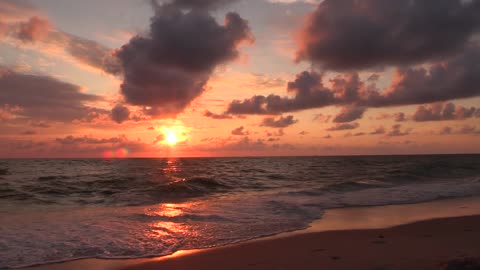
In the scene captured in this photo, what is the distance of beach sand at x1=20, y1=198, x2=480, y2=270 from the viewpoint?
710cm

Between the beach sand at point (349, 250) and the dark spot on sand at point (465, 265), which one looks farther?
the beach sand at point (349, 250)

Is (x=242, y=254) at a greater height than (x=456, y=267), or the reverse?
(x=456, y=267)

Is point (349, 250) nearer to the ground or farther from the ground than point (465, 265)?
nearer to the ground

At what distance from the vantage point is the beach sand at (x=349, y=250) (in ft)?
23.3

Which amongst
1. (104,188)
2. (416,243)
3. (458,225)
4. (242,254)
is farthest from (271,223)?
(104,188)

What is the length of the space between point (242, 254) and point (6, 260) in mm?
5254

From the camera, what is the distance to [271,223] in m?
12.4

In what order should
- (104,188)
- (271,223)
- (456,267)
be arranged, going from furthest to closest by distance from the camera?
1. (104,188)
2. (271,223)
3. (456,267)

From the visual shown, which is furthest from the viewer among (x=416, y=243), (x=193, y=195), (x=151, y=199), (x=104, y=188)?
(x=104, y=188)

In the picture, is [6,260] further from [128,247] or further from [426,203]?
[426,203]

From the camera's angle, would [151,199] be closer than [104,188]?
Yes

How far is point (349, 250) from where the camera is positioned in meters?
8.13

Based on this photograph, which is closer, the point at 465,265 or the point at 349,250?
the point at 465,265

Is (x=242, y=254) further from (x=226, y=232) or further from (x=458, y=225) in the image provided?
(x=458, y=225)
